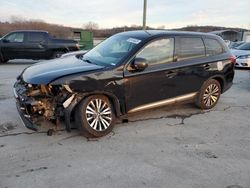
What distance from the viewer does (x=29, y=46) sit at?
48.5 ft

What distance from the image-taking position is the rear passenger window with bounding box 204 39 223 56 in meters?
6.30

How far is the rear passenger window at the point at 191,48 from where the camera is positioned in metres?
5.78

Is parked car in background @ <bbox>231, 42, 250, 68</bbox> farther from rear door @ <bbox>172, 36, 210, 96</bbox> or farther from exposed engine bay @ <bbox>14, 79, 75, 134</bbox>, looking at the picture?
exposed engine bay @ <bbox>14, 79, 75, 134</bbox>

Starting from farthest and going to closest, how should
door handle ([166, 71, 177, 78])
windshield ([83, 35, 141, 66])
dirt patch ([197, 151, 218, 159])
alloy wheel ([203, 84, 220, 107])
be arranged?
alloy wheel ([203, 84, 220, 107]), door handle ([166, 71, 177, 78]), windshield ([83, 35, 141, 66]), dirt patch ([197, 151, 218, 159])

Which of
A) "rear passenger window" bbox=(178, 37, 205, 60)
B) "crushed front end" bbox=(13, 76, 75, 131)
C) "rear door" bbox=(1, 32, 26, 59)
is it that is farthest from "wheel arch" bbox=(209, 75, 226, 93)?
"rear door" bbox=(1, 32, 26, 59)

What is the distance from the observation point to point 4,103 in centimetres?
652

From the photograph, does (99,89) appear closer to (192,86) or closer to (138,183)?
(138,183)

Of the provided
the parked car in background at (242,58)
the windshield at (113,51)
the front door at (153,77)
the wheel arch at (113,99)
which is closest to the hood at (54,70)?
the windshield at (113,51)

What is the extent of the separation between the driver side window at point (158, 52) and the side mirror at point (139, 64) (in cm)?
13

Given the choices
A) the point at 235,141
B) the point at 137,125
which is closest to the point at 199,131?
the point at 235,141

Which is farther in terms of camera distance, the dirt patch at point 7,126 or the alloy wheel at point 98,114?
the dirt patch at point 7,126

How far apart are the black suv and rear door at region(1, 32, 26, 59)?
9795 millimetres

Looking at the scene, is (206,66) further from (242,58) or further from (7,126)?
(242,58)

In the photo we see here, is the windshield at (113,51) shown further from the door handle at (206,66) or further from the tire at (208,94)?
the tire at (208,94)
